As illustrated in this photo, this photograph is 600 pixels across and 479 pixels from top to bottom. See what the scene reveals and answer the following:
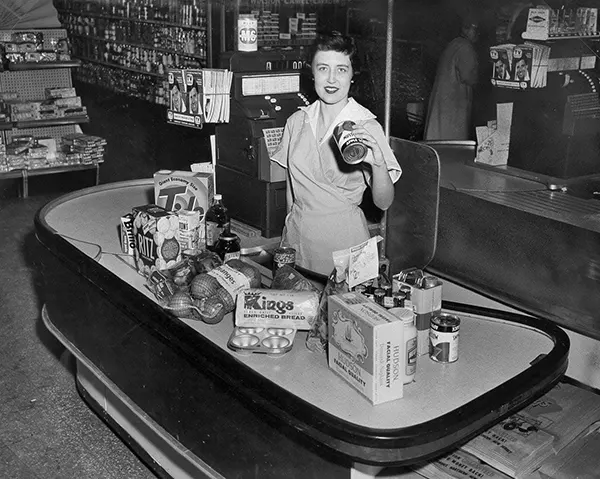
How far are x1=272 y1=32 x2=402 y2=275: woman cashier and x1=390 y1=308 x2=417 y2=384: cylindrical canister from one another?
73cm

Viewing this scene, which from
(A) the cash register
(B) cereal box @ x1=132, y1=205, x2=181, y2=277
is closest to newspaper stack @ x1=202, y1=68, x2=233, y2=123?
(A) the cash register

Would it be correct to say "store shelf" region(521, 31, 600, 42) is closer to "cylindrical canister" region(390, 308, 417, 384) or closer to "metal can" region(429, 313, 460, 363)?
"metal can" region(429, 313, 460, 363)

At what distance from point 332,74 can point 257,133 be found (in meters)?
0.83

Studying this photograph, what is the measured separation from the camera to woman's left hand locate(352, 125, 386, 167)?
212 centimetres

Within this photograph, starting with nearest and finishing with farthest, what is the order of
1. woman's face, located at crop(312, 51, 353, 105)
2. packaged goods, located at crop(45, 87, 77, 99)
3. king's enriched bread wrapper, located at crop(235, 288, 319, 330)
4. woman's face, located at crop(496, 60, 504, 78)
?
king's enriched bread wrapper, located at crop(235, 288, 319, 330), woman's face, located at crop(312, 51, 353, 105), woman's face, located at crop(496, 60, 504, 78), packaged goods, located at crop(45, 87, 77, 99)

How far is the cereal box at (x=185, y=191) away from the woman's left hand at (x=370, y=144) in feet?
2.04

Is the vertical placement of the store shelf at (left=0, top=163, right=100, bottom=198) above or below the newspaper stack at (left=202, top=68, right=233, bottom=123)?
below

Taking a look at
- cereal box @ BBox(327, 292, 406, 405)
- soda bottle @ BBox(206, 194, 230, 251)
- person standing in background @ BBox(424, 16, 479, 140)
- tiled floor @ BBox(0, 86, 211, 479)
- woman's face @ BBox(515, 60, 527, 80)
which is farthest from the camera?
person standing in background @ BBox(424, 16, 479, 140)

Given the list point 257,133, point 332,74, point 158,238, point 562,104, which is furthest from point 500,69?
point 158,238

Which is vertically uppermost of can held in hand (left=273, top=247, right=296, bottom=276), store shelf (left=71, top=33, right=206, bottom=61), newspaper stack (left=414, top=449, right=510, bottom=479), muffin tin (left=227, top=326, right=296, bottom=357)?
store shelf (left=71, top=33, right=206, bottom=61)

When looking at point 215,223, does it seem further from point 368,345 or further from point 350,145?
point 368,345

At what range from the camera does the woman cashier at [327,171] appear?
2447 mm

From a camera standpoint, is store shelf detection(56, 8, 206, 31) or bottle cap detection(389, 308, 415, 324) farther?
store shelf detection(56, 8, 206, 31)

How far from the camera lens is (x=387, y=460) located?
163 cm
